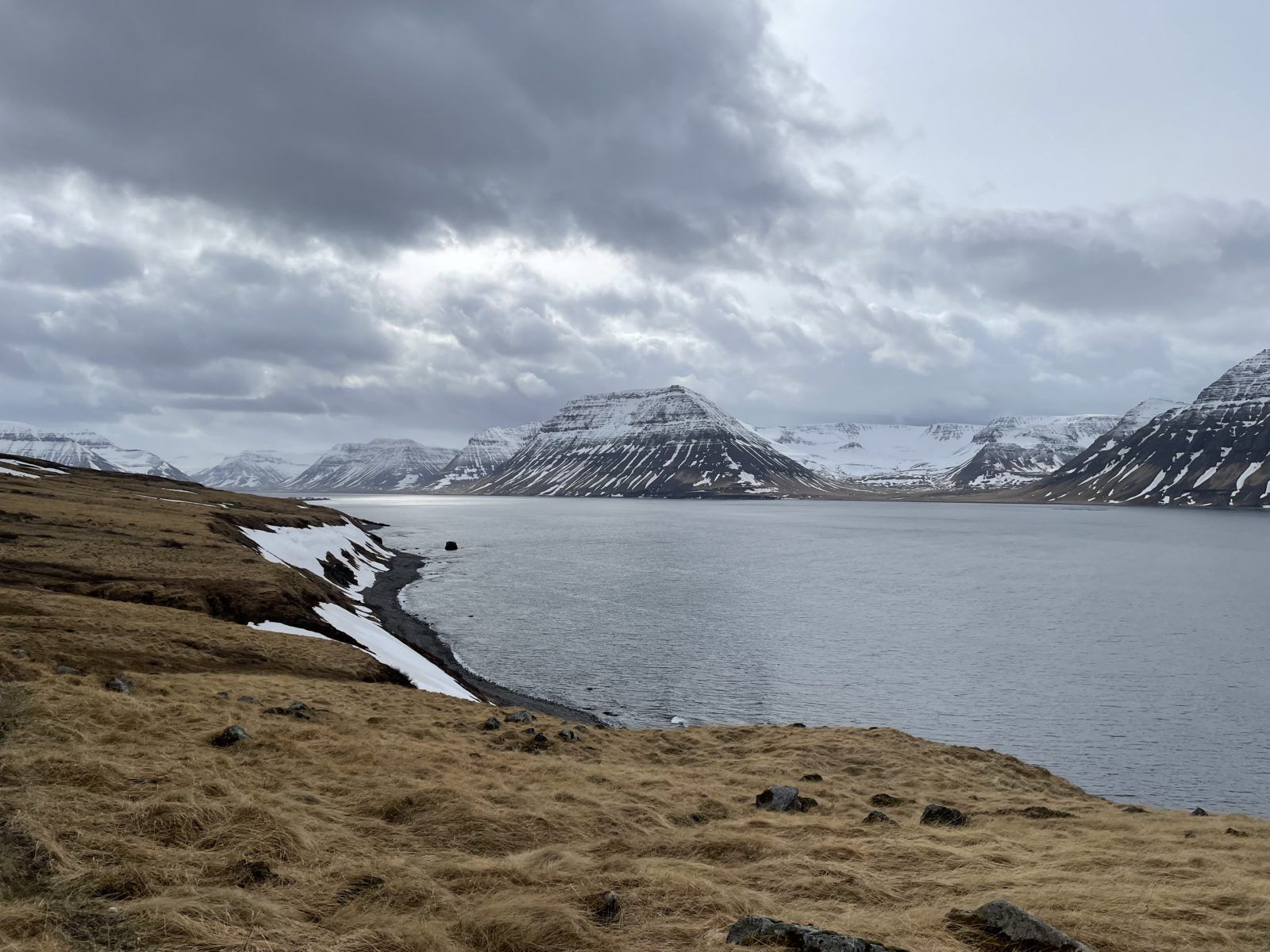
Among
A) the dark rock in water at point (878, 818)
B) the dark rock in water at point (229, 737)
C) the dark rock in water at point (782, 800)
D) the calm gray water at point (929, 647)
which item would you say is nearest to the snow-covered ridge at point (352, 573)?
the calm gray water at point (929, 647)

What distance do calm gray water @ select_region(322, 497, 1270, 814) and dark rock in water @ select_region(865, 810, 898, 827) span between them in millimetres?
16218

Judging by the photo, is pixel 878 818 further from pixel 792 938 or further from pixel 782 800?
pixel 792 938

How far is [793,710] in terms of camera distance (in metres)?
36.5

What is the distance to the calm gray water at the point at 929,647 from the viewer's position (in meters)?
32.5

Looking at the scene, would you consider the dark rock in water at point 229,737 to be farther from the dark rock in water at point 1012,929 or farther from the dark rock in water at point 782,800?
the dark rock in water at point 1012,929

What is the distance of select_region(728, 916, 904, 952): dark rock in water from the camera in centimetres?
762

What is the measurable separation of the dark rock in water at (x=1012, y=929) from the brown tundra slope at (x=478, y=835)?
1.25 feet

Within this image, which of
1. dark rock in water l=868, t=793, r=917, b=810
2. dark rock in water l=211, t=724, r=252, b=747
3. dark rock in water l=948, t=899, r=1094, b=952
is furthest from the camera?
dark rock in water l=868, t=793, r=917, b=810

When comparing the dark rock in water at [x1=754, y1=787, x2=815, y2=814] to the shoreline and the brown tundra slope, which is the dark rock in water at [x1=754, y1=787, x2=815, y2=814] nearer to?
the brown tundra slope

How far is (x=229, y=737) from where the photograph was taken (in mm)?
15484

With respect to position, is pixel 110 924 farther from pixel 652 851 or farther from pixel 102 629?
pixel 102 629

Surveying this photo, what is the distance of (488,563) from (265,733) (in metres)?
87.4

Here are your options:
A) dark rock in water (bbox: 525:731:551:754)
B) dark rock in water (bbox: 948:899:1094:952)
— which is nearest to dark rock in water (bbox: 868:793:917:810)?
dark rock in water (bbox: 525:731:551:754)

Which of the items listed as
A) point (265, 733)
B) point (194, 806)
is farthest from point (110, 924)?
point (265, 733)
